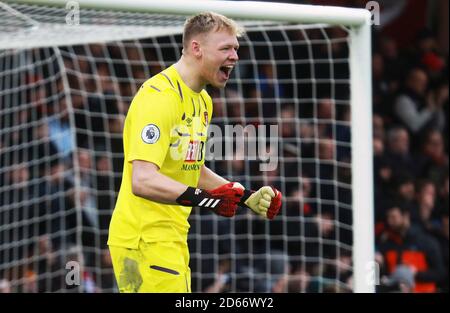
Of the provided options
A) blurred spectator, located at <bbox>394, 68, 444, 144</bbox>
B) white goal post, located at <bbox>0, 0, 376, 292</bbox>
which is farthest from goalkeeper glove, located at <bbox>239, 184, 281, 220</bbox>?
blurred spectator, located at <bbox>394, 68, 444, 144</bbox>

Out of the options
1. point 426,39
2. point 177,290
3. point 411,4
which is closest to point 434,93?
point 426,39

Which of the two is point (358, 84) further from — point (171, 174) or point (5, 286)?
point (5, 286)

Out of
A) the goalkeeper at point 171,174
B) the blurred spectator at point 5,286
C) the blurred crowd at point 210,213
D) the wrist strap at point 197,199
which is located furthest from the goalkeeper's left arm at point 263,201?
the blurred spectator at point 5,286

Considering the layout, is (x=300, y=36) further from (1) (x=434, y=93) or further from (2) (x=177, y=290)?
(2) (x=177, y=290)

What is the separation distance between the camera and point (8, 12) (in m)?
6.76

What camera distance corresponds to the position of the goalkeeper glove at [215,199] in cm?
498

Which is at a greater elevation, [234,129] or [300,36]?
[300,36]

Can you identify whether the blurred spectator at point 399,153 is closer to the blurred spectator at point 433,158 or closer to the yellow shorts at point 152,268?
the blurred spectator at point 433,158

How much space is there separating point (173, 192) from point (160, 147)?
0.23 meters

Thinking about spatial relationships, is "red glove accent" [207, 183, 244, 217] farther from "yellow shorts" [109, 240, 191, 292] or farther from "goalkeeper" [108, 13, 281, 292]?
"yellow shorts" [109, 240, 191, 292]

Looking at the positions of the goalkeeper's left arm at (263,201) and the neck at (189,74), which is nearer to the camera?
the goalkeeper's left arm at (263,201)

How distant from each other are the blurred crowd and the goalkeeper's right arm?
138 inches

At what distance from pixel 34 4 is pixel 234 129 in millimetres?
2890

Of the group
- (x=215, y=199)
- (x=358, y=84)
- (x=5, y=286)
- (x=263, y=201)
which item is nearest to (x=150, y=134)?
(x=215, y=199)
